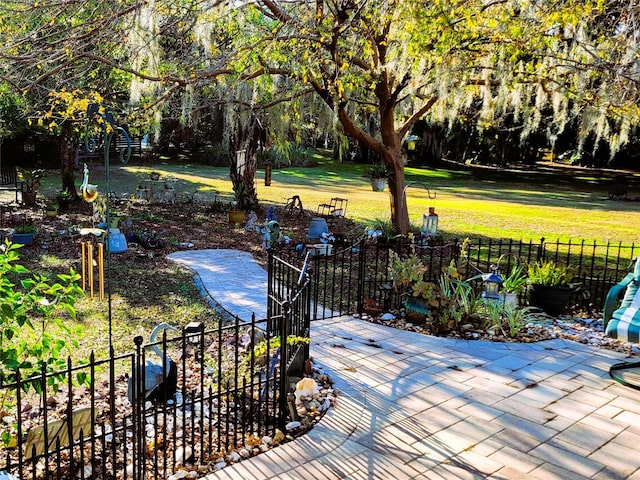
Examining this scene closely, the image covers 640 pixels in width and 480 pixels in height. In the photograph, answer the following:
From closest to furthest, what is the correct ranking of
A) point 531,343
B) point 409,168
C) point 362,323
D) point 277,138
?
point 531,343 → point 362,323 → point 277,138 → point 409,168

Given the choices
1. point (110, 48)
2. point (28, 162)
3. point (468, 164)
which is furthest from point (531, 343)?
point (468, 164)

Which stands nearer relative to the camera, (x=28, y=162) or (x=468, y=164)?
(x=28, y=162)

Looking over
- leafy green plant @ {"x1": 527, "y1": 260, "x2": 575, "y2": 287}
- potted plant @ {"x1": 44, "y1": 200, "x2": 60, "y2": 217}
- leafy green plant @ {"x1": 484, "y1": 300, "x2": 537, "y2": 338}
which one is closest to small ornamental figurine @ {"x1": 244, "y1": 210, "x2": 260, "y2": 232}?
potted plant @ {"x1": 44, "y1": 200, "x2": 60, "y2": 217}

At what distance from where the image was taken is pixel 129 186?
1850cm

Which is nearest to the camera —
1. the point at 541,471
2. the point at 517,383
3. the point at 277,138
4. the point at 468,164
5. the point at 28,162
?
the point at 541,471

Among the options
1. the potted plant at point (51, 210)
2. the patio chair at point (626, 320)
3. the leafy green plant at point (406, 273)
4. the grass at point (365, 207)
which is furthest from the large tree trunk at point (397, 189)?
the potted plant at point (51, 210)

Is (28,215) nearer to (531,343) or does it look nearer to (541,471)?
(531,343)

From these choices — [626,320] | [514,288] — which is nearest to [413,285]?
[514,288]

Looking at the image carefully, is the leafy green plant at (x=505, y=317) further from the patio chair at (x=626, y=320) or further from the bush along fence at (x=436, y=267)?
the patio chair at (x=626, y=320)

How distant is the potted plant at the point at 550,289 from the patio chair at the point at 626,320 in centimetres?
134

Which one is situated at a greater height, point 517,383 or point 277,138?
point 277,138

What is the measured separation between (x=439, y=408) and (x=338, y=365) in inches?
37.9

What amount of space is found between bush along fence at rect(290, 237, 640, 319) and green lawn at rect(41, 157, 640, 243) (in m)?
1.59

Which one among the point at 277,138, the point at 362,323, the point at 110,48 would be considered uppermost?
the point at 110,48
